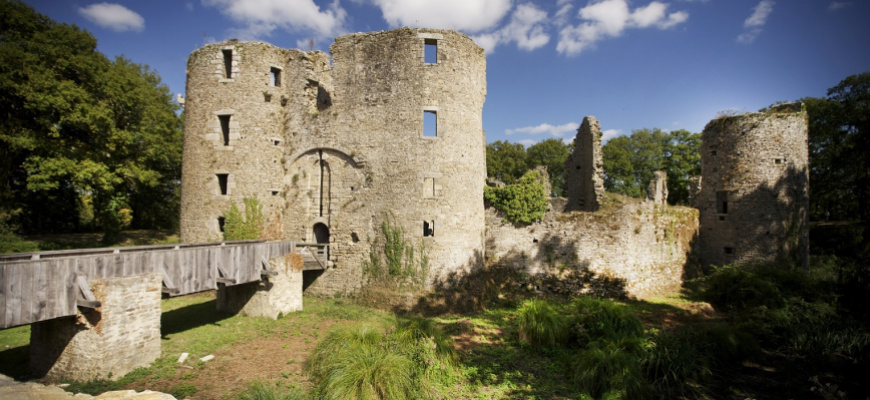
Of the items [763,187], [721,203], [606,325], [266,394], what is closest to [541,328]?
[606,325]

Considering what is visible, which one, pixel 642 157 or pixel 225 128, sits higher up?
pixel 642 157

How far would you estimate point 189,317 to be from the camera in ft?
42.4

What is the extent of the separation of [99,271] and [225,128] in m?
8.80

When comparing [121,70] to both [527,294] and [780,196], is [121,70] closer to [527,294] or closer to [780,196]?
[527,294]

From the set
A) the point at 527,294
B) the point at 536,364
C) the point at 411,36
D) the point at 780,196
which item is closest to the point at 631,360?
the point at 536,364

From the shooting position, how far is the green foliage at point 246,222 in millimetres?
14977

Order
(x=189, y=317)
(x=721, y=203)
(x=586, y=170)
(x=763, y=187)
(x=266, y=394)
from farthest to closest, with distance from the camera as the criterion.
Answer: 1. (x=586, y=170)
2. (x=721, y=203)
3. (x=763, y=187)
4. (x=189, y=317)
5. (x=266, y=394)

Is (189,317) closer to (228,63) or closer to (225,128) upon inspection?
(225,128)

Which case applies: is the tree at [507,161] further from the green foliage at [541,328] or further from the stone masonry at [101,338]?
the stone masonry at [101,338]

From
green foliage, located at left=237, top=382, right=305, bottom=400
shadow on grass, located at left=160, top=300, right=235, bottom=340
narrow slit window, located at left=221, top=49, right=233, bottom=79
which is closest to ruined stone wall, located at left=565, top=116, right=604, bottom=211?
green foliage, located at left=237, top=382, right=305, bottom=400

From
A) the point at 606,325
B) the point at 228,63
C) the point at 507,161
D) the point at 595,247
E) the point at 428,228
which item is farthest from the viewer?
the point at 507,161

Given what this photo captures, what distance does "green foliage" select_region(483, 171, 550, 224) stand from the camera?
1658cm

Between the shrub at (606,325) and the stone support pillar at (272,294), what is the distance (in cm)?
966

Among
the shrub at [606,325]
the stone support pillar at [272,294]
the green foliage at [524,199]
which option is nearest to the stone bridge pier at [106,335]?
the stone support pillar at [272,294]
